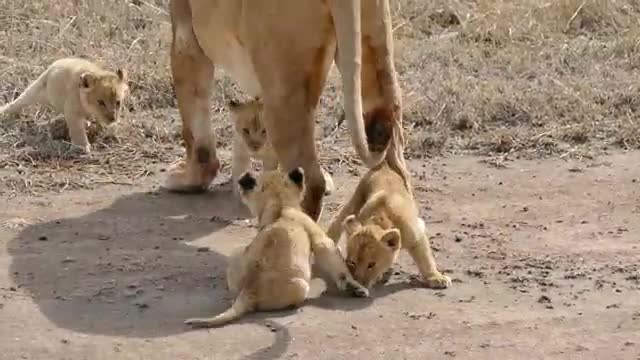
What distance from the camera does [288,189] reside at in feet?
17.6

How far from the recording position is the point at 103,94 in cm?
727

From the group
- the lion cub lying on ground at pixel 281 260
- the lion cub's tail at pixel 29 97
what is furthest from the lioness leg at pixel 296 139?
the lion cub's tail at pixel 29 97

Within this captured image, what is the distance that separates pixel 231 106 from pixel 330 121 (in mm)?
1178

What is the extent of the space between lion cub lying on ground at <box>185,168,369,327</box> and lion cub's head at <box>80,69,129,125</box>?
6.95 feet

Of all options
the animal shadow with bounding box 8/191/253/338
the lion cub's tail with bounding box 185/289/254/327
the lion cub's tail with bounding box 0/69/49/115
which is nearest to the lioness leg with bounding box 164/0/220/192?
the animal shadow with bounding box 8/191/253/338

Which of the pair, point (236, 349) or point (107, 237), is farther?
point (107, 237)

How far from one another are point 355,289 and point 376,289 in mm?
179

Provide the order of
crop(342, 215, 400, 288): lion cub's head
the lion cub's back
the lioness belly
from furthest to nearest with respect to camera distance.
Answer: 1. the lioness belly
2. crop(342, 215, 400, 288): lion cub's head
3. the lion cub's back

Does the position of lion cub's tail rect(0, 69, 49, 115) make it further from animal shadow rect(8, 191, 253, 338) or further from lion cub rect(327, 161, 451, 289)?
lion cub rect(327, 161, 451, 289)

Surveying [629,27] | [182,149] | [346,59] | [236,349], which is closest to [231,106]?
[182,149]

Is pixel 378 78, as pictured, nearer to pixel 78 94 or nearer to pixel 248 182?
pixel 248 182

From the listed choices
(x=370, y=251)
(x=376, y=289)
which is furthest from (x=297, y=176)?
(x=376, y=289)

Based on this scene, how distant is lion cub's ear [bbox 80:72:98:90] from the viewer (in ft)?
24.1

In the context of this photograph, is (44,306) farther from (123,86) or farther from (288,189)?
(123,86)
